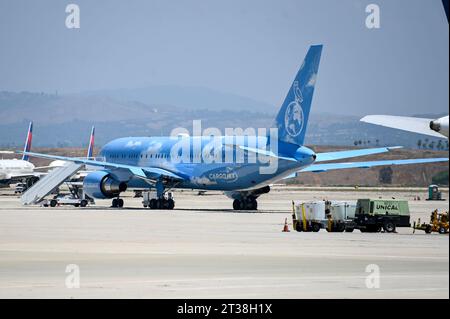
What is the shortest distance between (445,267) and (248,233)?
1668 cm

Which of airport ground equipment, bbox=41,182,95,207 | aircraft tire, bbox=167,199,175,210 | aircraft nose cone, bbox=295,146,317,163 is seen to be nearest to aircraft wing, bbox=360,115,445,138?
aircraft nose cone, bbox=295,146,317,163

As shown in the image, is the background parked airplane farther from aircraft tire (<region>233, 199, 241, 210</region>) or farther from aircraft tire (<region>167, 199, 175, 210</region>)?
aircraft tire (<region>233, 199, 241, 210</region>)

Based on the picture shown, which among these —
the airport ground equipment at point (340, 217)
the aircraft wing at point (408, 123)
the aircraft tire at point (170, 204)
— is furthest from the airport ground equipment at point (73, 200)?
the aircraft wing at point (408, 123)

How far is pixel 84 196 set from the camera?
82500 mm

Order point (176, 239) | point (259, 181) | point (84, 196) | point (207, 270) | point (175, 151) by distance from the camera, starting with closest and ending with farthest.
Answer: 1. point (207, 270)
2. point (176, 239)
3. point (259, 181)
4. point (175, 151)
5. point (84, 196)

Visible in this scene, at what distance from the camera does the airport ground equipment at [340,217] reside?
158ft

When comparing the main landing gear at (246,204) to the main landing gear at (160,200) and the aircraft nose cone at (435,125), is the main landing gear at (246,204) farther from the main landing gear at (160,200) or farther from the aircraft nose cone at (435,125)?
the aircraft nose cone at (435,125)

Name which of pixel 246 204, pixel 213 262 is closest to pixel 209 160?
pixel 246 204

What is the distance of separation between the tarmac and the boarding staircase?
2596 centimetres

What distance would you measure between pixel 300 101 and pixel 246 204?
10.4 metres

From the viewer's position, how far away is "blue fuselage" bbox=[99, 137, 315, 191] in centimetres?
6550

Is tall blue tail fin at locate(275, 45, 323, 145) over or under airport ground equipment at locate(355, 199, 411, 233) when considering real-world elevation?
over
